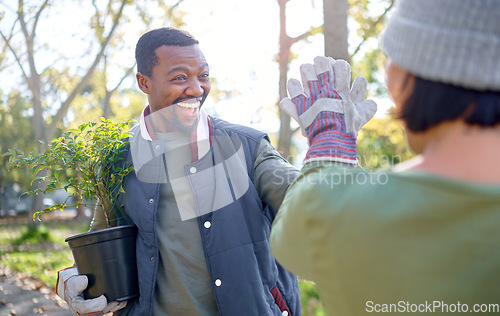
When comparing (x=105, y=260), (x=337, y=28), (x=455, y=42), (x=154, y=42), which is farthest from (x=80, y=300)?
(x=337, y=28)

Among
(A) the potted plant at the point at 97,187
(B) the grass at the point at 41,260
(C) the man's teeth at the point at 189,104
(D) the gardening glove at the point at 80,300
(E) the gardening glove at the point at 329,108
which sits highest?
(E) the gardening glove at the point at 329,108

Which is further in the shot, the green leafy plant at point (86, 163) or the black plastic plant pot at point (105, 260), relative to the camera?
the green leafy plant at point (86, 163)

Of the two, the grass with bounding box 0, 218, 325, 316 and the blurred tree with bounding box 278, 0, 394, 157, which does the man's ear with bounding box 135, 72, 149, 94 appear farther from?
the grass with bounding box 0, 218, 325, 316

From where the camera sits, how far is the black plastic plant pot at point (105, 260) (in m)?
2.18

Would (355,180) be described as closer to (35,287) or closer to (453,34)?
(453,34)

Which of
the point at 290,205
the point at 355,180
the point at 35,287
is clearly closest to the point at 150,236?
the point at 290,205

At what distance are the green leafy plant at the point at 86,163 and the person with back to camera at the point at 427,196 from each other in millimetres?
1480

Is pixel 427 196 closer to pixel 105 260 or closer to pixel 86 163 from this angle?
pixel 105 260

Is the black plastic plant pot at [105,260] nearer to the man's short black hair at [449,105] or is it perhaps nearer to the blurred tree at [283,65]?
the man's short black hair at [449,105]

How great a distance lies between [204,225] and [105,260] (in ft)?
1.63

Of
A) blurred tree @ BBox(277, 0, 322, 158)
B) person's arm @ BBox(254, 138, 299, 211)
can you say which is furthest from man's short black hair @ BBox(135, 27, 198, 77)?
blurred tree @ BBox(277, 0, 322, 158)

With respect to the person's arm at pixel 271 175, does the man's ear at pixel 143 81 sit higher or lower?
higher

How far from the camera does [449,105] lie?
39.3 inches

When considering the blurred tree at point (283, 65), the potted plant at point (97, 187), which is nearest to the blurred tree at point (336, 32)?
the blurred tree at point (283, 65)
